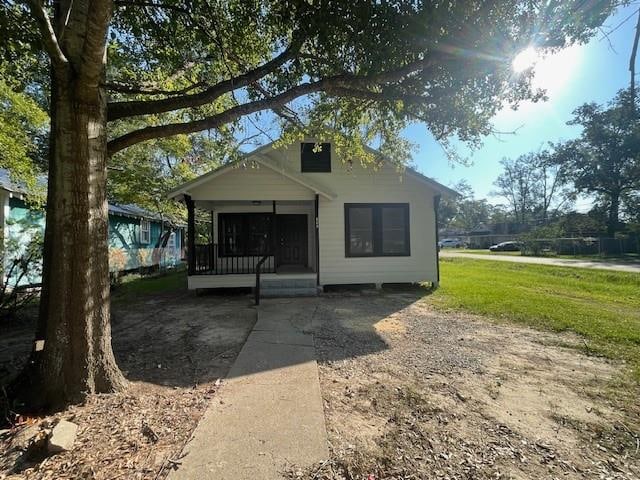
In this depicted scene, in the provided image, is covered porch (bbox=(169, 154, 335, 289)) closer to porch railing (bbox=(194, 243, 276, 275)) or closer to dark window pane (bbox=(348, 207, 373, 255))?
porch railing (bbox=(194, 243, 276, 275))

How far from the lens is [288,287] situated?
9.70 m

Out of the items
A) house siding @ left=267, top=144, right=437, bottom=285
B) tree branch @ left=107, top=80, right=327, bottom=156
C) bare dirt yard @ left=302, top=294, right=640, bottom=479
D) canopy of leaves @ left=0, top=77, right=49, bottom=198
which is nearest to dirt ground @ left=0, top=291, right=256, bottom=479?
bare dirt yard @ left=302, top=294, right=640, bottom=479

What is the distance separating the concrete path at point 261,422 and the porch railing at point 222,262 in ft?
19.8

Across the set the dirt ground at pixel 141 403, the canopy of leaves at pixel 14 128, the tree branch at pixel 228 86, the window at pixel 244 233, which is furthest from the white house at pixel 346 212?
the tree branch at pixel 228 86

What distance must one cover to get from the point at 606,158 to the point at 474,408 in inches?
1775

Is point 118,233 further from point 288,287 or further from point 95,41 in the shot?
point 95,41

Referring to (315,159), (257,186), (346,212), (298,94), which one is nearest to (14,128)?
(257,186)

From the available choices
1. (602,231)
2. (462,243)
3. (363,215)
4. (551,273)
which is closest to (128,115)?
(363,215)

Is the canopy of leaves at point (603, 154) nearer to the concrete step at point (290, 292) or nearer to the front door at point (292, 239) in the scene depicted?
the front door at point (292, 239)

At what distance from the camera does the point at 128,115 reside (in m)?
3.71

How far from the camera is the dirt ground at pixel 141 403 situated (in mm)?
2268

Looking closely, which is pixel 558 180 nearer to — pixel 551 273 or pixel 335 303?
pixel 551 273

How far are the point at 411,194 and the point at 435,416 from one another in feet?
27.8

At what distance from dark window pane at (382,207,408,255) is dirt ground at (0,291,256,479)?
5.50m
